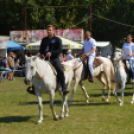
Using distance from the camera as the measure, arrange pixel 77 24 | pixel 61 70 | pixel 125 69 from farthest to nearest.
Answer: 1. pixel 77 24
2. pixel 125 69
3. pixel 61 70

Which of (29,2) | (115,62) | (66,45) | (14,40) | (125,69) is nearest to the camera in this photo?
(115,62)

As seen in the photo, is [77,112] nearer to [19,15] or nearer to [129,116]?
[129,116]

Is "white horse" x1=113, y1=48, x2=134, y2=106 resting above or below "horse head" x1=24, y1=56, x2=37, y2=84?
below

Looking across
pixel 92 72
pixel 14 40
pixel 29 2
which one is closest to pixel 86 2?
pixel 29 2

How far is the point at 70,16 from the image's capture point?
142ft

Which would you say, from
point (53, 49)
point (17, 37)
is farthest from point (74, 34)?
point (53, 49)

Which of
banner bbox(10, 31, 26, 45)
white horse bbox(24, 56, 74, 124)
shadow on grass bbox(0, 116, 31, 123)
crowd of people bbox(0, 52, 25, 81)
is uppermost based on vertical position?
white horse bbox(24, 56, 74, 124)

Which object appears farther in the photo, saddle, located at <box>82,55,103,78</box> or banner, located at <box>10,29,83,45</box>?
banner, located at <box>10,29,83,45</box>

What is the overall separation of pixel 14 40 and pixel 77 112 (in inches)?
1057

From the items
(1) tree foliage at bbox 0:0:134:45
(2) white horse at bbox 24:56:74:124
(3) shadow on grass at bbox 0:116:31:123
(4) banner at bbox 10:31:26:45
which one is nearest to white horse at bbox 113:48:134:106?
(2) white horse at bbox 24:56:74:124

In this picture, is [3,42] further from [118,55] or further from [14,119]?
[14,119]

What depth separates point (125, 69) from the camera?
11.3 m

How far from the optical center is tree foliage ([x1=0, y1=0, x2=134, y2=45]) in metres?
39.3

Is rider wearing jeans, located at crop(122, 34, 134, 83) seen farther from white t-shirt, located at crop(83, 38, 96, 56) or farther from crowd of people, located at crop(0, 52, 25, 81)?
crowd of people, located at crop(0, 52, 25, 81)
